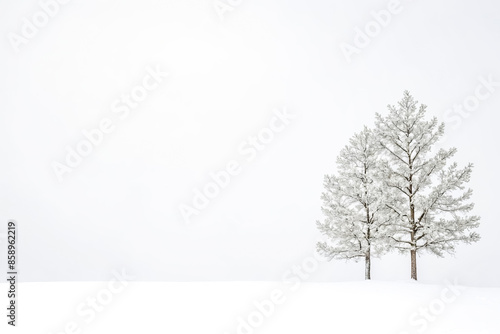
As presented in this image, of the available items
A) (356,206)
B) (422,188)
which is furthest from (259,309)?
(422,188)

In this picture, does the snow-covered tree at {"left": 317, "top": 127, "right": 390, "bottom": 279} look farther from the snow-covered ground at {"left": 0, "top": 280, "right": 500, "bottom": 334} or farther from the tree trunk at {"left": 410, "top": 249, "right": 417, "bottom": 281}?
the snow-covered ground at {"left": 0, "top": 280, "right": 500, "bottom": 334}

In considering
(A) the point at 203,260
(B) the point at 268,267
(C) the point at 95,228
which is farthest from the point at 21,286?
(C) the point at 95,228

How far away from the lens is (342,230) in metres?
21.5

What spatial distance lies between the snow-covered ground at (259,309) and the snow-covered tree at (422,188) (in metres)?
5.20

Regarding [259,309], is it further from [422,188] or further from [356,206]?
[422,188]

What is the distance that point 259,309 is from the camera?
12031 mm

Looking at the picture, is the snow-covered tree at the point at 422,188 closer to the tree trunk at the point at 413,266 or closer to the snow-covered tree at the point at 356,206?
the tree trunk at the point at 413,266

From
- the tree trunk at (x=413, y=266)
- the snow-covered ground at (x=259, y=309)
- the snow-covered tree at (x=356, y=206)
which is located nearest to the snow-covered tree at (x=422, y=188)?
the tree trunk at (x=413, y=266)

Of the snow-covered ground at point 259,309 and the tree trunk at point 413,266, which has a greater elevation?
the tree trunk at point 413,266

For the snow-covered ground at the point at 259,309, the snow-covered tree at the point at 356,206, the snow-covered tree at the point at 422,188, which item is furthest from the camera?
the snow-covered tree at the point at 356,206

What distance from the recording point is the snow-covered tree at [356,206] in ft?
68.6

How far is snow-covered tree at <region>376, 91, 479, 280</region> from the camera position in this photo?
20.2 metres

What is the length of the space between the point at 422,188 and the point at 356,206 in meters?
3.58

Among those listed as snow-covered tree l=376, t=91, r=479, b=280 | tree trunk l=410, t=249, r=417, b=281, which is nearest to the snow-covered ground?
tree trunk l=410, t=249, r=417, b=281
